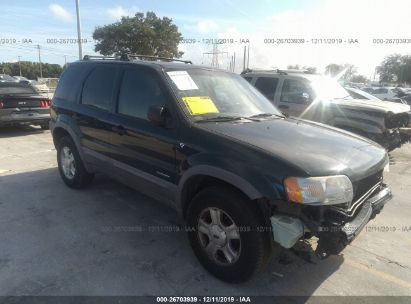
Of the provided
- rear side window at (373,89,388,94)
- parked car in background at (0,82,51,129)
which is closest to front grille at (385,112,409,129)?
parked car in background at (0,82,51,129)

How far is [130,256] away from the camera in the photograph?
3615 millimetres

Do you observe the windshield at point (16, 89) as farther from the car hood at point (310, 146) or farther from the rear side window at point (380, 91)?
the rear side window at point (380, 91)

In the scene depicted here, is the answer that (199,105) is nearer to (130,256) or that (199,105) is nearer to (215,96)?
(215,96)

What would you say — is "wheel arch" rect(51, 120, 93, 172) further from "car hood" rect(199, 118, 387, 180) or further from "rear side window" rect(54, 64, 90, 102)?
"car hood" rect(199, 118, 387, 180)

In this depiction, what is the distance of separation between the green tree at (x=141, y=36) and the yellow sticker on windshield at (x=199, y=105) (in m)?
41.9

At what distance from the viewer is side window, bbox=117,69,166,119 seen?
12.6 feet

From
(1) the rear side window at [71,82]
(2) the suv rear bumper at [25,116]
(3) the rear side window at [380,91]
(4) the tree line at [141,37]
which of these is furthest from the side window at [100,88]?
(4) the tree line at [141,37]

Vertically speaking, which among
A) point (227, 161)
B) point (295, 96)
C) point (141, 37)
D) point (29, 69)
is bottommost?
point (29, 69)

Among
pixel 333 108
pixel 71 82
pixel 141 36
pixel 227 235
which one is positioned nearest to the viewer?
pixel 227 235

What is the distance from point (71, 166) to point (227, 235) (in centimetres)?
320

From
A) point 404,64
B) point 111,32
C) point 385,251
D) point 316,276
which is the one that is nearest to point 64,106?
point 316,276

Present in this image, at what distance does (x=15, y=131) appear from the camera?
35.3ft

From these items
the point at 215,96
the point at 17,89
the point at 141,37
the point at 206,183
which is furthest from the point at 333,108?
the point at 141,37

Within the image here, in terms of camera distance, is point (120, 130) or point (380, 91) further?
point (380, 91)
